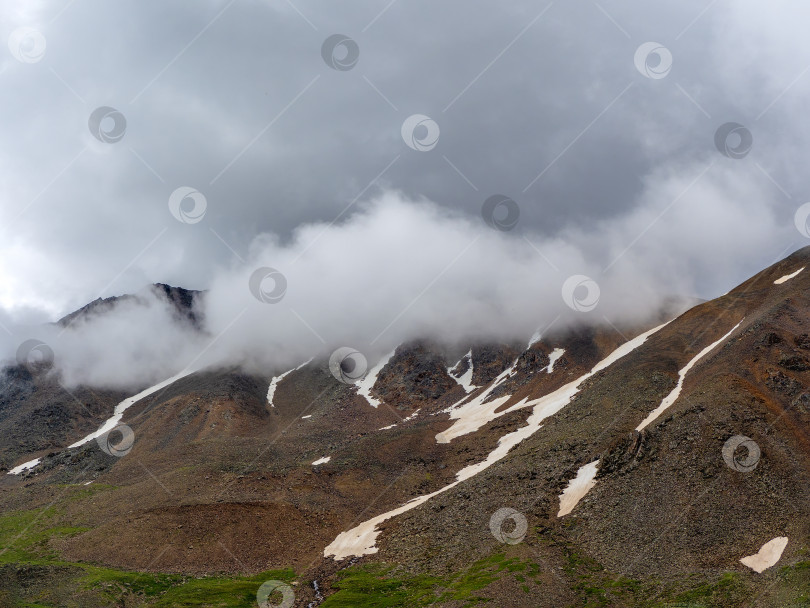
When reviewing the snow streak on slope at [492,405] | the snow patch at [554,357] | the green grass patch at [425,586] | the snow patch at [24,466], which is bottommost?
the green grass patch at [425,586]

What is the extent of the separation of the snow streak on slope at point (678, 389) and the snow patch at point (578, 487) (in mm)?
10526

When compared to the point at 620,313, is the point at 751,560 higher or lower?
lower

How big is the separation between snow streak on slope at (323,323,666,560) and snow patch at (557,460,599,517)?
2265 cm

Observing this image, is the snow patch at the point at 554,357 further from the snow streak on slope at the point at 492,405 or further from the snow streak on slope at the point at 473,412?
the snow streak on slope at the point at 473,412

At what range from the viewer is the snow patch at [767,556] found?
45969 mm

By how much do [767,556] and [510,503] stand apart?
102ft

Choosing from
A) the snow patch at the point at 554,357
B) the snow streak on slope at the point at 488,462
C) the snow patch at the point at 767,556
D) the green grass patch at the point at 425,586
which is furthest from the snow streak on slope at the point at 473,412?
the snow patch at the point at 767,556

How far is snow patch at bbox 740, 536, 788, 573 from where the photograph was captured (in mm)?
45969

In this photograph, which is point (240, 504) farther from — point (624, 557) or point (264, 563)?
point (624, 557)

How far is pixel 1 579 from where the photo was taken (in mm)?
63031

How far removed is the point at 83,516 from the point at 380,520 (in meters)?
52.8

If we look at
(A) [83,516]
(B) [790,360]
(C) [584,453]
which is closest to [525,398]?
(C) [584,453]

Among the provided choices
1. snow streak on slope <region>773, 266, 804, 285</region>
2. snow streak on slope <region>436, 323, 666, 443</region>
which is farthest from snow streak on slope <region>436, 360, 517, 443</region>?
snow streak on slope <region>773, 266, 804, 285</region>

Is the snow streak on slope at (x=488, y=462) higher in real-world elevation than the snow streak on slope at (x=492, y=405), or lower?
lower
